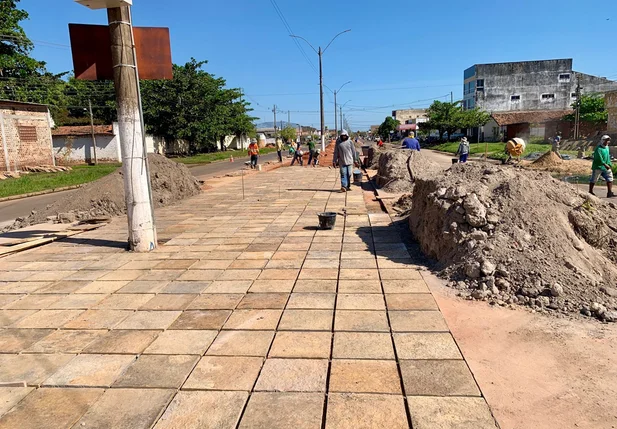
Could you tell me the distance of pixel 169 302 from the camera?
4.32 m

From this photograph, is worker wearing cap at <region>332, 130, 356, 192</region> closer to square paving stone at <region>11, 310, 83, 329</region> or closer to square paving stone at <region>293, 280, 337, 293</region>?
square paving stone at <region>293, 280, 337, 293</region>

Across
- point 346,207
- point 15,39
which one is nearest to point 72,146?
point 15,39

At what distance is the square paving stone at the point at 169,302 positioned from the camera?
13.8 ft

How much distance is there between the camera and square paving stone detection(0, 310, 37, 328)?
398 centimetres

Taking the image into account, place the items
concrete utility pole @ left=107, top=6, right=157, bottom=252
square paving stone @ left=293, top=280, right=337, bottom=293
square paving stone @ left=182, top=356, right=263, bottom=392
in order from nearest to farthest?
square paving stone @ left=182, top=356, right=263, bottom=392 < square paving stone @ left=293, top=280, right=337, bottom=293 < concrete utility pole @ left=107, top=6, right=157, bottom=252

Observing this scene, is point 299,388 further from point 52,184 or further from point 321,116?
point 321,116

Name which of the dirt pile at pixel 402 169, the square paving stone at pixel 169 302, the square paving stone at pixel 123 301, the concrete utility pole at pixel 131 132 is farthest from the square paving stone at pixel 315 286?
the dirt pile at pixel 402 169

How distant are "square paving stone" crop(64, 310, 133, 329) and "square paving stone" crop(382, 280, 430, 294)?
2536mm

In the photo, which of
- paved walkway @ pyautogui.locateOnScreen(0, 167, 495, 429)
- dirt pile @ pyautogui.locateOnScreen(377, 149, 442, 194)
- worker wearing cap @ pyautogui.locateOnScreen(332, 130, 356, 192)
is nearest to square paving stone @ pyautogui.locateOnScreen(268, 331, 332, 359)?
paved walkway @ pyautogui.locateOnScreen(0, 167, 495, 429)

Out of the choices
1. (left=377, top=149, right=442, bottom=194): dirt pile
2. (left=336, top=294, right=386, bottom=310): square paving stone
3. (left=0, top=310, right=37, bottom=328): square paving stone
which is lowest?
(left=0, top=310, right=37, bottom=328): square paving stone

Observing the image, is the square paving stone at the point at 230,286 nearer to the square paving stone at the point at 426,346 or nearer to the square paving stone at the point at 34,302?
the square paving stone at the point at 34,302

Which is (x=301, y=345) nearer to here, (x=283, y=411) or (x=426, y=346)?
(x=283, y=411)

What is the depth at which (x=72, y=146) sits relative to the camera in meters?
34.0

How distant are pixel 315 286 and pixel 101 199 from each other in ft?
23.5
